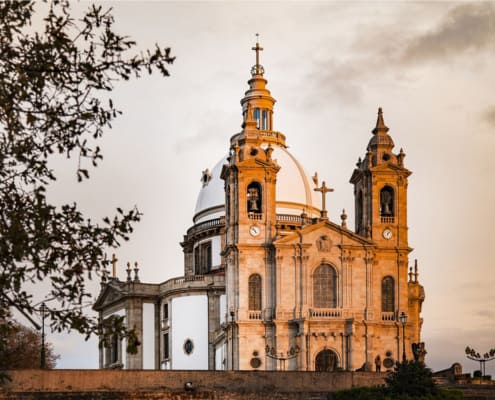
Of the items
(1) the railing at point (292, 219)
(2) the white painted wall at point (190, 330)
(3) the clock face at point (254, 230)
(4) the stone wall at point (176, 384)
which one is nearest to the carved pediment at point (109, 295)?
(2) the white painted wall at point (190, 330)

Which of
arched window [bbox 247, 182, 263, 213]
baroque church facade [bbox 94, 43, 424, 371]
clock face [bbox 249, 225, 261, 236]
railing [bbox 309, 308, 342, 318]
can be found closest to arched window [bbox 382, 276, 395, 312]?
baroque church facade [bbox 94, 43, 424, 371]

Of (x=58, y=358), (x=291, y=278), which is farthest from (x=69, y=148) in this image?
(x=58, y=358)

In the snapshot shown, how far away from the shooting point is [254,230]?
71312 millimetres

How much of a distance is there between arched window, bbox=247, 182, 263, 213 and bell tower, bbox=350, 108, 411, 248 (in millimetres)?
6263

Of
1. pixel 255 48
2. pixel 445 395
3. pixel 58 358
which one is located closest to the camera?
pixel 445 395

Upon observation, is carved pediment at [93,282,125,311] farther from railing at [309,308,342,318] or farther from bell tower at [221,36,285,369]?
railing at [309,308,342,318]

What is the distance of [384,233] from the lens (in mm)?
72688

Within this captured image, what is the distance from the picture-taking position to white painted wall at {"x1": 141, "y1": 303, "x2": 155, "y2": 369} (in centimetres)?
8256

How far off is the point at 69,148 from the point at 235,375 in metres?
32.5

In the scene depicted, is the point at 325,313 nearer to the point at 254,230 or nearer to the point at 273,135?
the point at 254,230

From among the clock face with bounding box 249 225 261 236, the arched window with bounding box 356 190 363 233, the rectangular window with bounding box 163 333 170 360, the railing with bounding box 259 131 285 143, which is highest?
the railing with bounding box 259 131 285 143

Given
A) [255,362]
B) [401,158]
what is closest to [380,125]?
[401,158]

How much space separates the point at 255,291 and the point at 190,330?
1030cm

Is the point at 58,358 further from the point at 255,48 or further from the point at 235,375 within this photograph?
the point at 235,375
